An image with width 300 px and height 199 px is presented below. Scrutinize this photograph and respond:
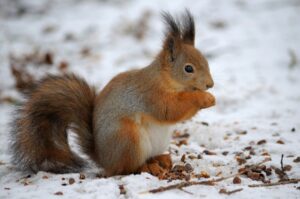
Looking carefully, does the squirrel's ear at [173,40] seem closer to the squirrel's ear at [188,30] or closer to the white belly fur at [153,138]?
the squirrel's ear at [188,30]

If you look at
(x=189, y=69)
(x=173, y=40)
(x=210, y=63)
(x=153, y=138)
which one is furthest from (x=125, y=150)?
(x=210, y=63)

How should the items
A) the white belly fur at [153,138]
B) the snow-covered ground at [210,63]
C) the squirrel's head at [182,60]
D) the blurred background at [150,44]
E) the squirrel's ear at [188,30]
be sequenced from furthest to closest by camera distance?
the blurred background at [150,44], the squirrel's ear at [188,30], the squirrel's head at [182,60], the white belly fur at [153,138], the snow-covered ground at [210,63]

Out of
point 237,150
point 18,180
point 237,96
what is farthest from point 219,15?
point 18,180

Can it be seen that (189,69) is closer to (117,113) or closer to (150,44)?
(117,113)

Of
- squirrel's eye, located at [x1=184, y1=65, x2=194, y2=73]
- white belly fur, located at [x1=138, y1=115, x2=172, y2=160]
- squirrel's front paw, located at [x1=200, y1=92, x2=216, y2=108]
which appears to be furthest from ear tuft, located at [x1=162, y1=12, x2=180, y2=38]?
white belly fur, located at [x1=138, y1=115, x2=172, y2=160]

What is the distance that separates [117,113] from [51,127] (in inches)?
14.7

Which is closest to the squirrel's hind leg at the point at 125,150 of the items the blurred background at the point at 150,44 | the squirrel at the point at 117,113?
the squirrel at the point at 117,113

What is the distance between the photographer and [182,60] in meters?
2.43

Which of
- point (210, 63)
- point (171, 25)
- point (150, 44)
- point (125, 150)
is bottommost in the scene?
point (125, 150)

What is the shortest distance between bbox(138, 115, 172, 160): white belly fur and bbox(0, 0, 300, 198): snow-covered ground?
166mm

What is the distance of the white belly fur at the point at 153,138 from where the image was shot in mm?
2271

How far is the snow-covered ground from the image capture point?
7.08ft

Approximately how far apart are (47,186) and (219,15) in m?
3.66

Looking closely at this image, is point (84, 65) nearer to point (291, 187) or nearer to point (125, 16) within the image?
point (125, 16)
